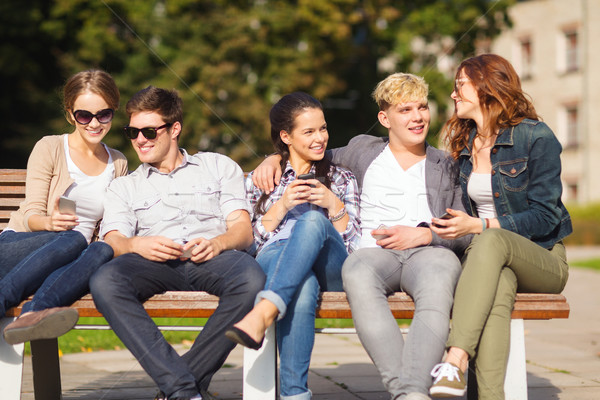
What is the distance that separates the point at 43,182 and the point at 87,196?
0.78ft

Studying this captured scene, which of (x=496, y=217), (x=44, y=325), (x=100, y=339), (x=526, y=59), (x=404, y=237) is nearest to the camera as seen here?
(x=44, y=325)

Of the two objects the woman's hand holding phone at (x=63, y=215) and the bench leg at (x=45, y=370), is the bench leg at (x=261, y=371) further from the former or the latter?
the bench leg at (x=45, y=370)

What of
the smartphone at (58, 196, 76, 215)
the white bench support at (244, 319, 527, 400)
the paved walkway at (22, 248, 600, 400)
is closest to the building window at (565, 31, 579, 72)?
the paved walkway at (22, 248, 600, 400)

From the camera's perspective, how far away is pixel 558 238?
156 inches

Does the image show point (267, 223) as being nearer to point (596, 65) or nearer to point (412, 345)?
point (412, 345)

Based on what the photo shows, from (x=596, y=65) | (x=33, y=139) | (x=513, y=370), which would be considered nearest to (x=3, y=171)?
(x=513, y=370)

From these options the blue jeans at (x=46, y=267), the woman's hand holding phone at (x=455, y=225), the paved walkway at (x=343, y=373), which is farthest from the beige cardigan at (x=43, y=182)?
the woman's hand holding phone at (x=455, y=225)

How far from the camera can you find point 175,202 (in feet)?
13.5

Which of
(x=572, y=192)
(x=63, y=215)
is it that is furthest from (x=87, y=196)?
(x=572, y=192)

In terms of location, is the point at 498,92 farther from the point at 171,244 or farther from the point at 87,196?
the point at 87,196

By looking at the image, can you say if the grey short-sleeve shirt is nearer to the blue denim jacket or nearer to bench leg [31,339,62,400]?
bench leg [31,339,62,400]

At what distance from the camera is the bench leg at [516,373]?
358cm

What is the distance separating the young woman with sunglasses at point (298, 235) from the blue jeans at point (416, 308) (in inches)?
8.1

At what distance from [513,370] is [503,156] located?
108 centimetres
